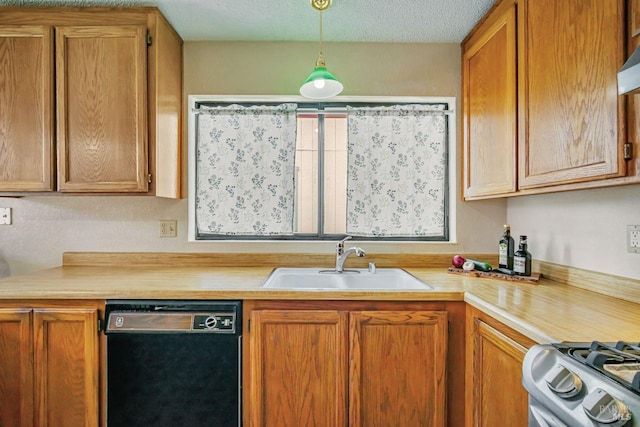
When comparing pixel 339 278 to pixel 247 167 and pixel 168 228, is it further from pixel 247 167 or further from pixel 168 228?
pixel 168 228

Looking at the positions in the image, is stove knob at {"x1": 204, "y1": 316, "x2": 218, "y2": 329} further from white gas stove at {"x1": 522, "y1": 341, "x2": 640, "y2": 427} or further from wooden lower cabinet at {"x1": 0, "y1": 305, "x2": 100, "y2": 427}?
white gas stove at {"x1": 522, "y1": 341, "x2": 640, "y2": 427}

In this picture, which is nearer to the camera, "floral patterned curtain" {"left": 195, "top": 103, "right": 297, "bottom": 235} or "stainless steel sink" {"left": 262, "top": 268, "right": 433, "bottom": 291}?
"stainless steel sink" {"left": 262, "top": 268, "right": 433, "bottom": 291}

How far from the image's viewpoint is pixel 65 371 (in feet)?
5.00

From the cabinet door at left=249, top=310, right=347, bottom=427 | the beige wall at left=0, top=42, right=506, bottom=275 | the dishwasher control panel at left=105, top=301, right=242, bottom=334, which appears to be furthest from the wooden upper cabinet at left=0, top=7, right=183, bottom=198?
the cabinet door at left=249, top=310, right=347, bottom=427

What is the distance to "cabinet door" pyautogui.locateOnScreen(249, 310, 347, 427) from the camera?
5.01ft

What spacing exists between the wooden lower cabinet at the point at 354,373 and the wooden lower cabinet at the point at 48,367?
0.73 m

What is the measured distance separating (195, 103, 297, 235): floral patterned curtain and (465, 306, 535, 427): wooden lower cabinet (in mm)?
1296

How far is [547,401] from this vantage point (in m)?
0.76

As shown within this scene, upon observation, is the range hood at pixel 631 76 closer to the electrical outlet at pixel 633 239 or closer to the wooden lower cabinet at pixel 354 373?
the electrical outlet at pixel 633 239

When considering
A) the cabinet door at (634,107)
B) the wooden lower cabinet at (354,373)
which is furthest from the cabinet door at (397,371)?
the cabinet door at (634,107)

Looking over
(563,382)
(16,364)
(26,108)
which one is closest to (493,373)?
(563,382)

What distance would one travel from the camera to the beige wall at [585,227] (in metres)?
1.41

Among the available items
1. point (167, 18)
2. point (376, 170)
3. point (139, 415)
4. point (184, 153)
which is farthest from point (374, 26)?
point (139, 415)

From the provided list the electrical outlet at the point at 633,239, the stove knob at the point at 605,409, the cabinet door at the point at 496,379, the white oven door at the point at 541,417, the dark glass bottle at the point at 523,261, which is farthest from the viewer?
the dark glass bottle at the point at 523,261
